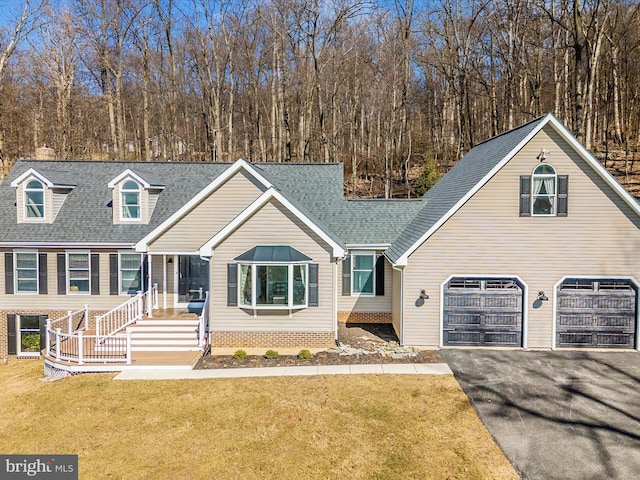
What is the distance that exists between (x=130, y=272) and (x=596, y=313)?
1775cm

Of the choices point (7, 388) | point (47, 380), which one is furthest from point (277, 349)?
point (7, 388)

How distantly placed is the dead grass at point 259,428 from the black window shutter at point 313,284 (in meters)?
3.02

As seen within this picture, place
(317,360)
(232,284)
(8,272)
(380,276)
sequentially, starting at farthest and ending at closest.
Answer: (380,276), (8,272), (232,284), (317,360)

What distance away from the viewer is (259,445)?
29.6 feet

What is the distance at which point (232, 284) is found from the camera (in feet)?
47.2

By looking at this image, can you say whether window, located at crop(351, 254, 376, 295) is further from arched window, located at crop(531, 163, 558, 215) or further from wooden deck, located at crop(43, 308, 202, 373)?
wooden deck, located at crop(43, 308, 202, 373)

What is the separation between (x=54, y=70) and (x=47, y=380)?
88.1 ft

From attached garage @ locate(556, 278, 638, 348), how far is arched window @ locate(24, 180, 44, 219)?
20.9 metres

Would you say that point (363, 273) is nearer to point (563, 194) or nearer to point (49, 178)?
point (563, 194)

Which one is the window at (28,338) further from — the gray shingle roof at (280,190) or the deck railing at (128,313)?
the deck railing at (128,313)

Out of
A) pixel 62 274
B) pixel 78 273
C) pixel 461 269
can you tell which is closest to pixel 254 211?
pixel 461 269

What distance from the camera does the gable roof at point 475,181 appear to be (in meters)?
13.8

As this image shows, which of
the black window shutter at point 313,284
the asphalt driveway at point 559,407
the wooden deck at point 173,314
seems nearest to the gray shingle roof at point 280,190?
the black window shutter at point 313,284

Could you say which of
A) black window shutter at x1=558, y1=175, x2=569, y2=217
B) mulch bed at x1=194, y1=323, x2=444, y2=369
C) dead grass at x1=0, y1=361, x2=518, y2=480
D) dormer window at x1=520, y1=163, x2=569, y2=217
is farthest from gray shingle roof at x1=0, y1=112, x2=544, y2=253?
dead grass at x1=0, y1=361, x2=518, y2=480
